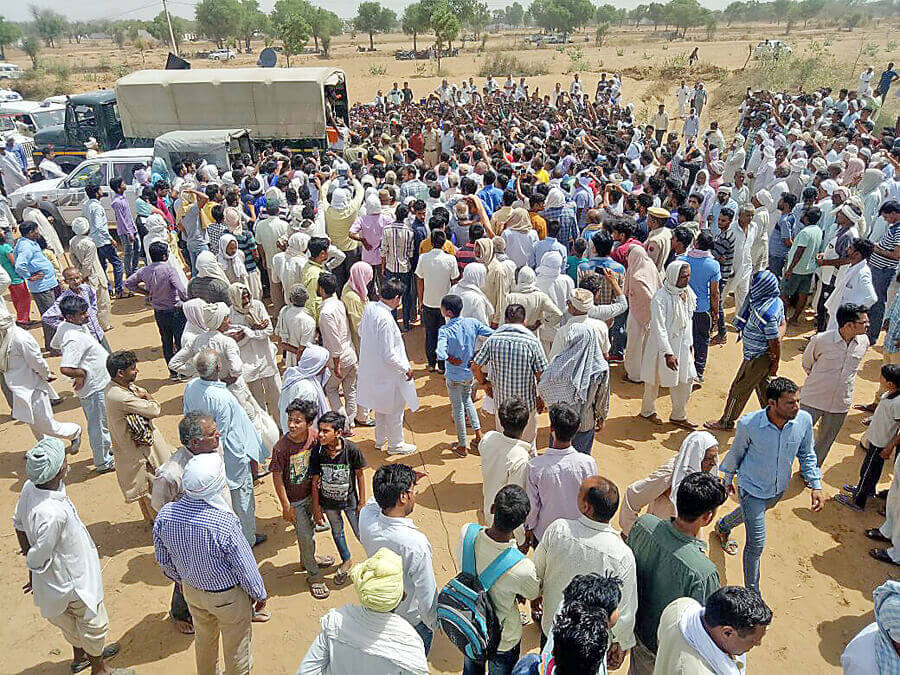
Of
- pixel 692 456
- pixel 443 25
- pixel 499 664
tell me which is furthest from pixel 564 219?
pixel 443 25

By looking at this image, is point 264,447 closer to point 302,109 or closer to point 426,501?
point 426,501

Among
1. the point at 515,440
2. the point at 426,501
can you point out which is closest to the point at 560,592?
the point at 515,440

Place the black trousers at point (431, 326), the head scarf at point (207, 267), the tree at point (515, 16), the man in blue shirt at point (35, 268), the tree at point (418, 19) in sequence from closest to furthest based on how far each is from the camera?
the head scarf at point (207, 267) < the black trousers at point (431, 326) < the man in blue shirt at point (35, 268) < the tree at point (418, 19) < the tree at point (515, 16)

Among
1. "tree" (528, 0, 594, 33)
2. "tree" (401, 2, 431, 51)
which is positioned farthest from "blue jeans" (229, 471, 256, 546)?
"tree" (528, 0, 594, 33)

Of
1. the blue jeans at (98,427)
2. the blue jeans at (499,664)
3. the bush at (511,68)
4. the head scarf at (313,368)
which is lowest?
the blue jeans at (98,427)

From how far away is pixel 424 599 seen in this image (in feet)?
10.4

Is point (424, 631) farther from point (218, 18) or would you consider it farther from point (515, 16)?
point (515, 16)

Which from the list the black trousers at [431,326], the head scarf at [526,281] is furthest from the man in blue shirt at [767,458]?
the black trousers at [431,326]

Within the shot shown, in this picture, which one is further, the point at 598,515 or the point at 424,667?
the point at 598,515

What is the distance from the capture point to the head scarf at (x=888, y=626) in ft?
8.12

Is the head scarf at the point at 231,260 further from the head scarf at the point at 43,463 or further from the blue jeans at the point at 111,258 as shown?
the head scarf at the point at 43,463

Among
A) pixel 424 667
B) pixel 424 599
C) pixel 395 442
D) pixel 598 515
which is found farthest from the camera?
pixel 395 442

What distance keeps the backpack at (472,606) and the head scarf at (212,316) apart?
3.22m

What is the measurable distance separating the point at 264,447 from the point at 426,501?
156cm
